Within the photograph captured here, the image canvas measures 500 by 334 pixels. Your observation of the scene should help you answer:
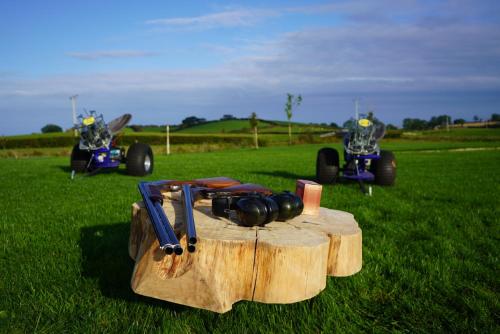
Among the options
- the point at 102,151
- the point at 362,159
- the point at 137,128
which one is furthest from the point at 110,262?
the point at 137,128

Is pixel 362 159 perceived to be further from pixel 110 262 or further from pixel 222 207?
pixel 222 207

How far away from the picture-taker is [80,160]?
43.5 feet

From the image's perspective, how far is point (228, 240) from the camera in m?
2.48

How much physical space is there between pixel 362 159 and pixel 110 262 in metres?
7.34

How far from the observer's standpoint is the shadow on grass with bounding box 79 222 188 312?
3488mm

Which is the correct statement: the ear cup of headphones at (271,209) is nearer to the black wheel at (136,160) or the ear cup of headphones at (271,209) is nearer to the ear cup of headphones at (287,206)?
the ear cup of headphones at (287,206)

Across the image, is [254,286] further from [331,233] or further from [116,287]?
[116,287]

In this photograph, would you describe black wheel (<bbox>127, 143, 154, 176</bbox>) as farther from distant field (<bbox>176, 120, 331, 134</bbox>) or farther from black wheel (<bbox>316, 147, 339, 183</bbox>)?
distant field (<bbox>176, 120, 331, 134</bbox>)

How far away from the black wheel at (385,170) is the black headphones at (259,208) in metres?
8.10

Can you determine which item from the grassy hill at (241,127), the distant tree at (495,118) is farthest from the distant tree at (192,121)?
the distant tree at (495,118)

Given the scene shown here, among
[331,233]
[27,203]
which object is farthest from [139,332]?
[27,203]

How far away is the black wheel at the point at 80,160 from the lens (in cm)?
1325

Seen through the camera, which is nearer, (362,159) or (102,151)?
(362,159)

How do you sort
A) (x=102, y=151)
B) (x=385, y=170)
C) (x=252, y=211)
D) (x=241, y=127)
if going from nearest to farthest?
(x=252, y=211) < (x=385, y=170) < (x=102, y=151) < (x=241, y=127)
